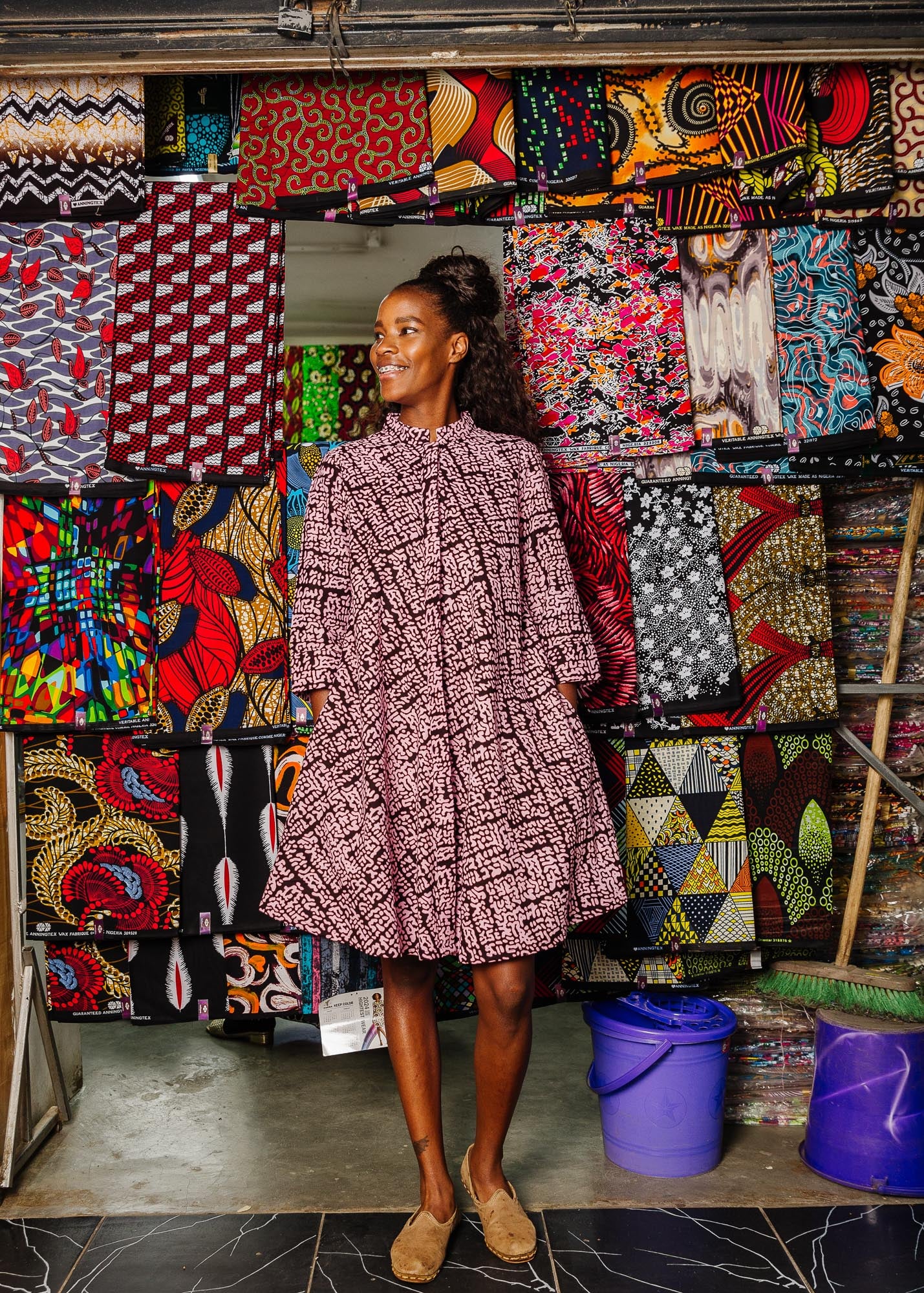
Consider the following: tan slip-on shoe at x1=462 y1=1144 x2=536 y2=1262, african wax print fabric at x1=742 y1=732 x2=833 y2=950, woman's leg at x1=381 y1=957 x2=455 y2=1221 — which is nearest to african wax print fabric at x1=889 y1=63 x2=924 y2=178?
african wax print fabric at x1=742 y1=732 x2=833 y2=950

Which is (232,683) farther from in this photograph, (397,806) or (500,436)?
(500,436)

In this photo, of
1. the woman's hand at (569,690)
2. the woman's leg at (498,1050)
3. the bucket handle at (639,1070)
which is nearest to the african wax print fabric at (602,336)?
the woman's hand at (569,690)

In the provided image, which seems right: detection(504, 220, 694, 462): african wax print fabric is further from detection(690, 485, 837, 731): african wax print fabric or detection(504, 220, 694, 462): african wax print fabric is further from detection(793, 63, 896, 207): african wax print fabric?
detection(793, 63, 896, 207): african wax print fabric

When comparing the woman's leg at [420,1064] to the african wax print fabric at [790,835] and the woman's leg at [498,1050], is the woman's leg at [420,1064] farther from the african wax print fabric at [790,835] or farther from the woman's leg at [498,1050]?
the african wax print fabric at [790,835]

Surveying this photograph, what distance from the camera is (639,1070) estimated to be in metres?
2.58

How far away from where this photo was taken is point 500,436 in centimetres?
253

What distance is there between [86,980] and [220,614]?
3.11ft

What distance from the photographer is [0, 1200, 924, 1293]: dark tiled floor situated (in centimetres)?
217

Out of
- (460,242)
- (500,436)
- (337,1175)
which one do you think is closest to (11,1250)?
(337,1175)

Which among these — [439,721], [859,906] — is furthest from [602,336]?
[859,906]

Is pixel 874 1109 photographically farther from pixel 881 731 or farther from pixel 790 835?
pixel 881 731

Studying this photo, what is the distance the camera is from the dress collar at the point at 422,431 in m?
2.45

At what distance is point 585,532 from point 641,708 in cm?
46

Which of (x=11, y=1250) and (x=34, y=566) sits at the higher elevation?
(x=34, y=566)
